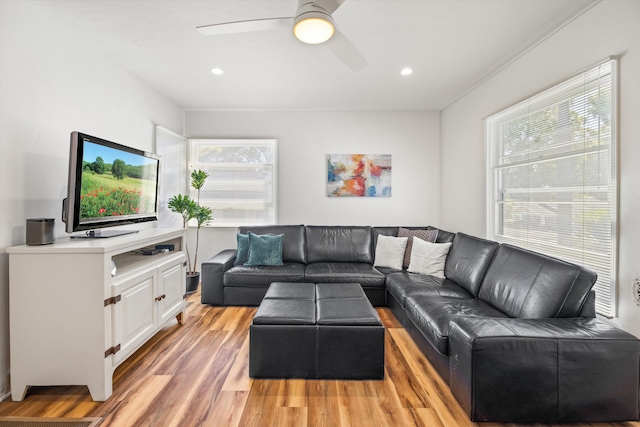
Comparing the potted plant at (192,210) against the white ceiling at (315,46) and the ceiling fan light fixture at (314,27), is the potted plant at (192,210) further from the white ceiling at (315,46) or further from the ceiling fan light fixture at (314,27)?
the ceiling fan light fixture at (314,27)

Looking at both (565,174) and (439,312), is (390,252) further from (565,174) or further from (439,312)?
(565,174)

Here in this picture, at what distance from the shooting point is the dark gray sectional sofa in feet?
5.23

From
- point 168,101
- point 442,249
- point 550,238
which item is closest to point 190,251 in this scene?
point 168,101

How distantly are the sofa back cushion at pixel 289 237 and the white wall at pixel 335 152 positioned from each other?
0.38 metres

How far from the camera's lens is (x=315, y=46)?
2.65 m

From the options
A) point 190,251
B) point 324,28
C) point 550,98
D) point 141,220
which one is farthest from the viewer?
point 190,251

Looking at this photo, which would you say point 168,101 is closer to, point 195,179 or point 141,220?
point 195,179

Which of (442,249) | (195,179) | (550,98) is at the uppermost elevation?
(550,98)

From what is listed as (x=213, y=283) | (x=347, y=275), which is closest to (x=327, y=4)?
(x=347, y=275)

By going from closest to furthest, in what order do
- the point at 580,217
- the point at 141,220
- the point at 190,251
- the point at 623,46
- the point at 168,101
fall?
the point at 623,46, the point at 580,217, the point at 141,220, the point at 168,101, the point at 190,251

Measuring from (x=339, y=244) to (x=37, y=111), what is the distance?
328 cm

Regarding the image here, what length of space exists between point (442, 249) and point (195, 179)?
3.34m

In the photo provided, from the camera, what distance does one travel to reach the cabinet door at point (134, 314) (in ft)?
6.59

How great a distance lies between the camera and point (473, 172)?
3639 mm
